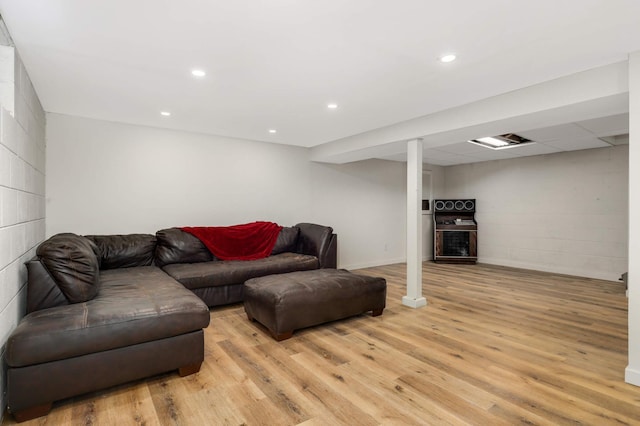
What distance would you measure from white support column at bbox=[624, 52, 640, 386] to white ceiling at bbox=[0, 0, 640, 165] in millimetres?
297

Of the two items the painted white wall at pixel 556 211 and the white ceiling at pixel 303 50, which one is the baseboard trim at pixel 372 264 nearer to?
the painted white wall at pixel 556 211

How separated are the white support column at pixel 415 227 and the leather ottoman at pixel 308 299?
59 centimetres

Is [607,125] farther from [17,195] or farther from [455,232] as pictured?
[17,195]

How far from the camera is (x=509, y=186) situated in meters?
6.64

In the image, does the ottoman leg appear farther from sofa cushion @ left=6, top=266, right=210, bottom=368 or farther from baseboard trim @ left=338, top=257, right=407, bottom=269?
baseboard trim @ left=338, top=257, right=407, bottom=269

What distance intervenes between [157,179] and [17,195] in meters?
2.16

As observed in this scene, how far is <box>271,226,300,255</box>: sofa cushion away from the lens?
16.1 ft

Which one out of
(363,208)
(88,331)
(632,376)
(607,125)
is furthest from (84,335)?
(607,125)

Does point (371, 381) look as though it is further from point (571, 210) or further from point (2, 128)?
point (571, 210)

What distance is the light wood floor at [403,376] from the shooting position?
184 cm

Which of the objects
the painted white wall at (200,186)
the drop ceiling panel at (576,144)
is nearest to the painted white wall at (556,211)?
the drop ceiling panel at (576,144)

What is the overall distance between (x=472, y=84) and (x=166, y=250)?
381 cm

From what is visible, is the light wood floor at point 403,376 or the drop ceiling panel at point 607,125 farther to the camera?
the drop ceiling panel at point 607,125

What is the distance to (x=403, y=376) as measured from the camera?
2271mm
